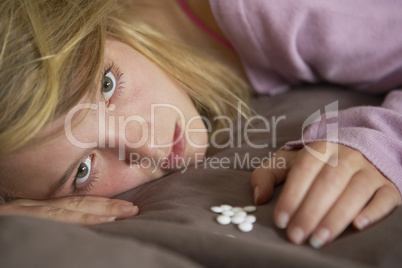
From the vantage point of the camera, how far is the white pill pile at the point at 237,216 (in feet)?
2.31

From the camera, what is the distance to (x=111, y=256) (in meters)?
0.52

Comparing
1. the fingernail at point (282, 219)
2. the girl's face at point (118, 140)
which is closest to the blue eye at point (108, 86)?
the girl's face at point (118, 140)

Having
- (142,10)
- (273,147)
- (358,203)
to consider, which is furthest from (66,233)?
(142,10)

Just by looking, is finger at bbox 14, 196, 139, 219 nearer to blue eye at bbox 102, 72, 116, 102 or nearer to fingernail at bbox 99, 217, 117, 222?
fingernail at bbox 99, 217, 117, 222

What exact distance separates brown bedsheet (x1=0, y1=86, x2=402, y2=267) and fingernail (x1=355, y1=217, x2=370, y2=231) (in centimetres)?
2

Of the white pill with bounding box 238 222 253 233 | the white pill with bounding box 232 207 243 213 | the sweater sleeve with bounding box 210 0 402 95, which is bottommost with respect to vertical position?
the white pill with bounding box 238 222 253 233

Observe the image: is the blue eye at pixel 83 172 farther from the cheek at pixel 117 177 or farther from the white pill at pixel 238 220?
the white pill at pixel 238 220

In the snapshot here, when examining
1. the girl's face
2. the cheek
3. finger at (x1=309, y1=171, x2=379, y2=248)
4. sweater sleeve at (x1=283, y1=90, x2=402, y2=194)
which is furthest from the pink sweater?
the cheek

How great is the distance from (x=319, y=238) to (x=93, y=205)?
1.68 feet

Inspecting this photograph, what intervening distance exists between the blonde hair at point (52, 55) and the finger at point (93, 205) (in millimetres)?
179

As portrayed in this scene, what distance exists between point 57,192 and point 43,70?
11.5 inches

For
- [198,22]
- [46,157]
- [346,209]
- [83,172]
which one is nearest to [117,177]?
[83,172]

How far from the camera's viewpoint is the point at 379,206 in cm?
70

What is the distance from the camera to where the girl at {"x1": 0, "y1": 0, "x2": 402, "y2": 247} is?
2.45 feet
